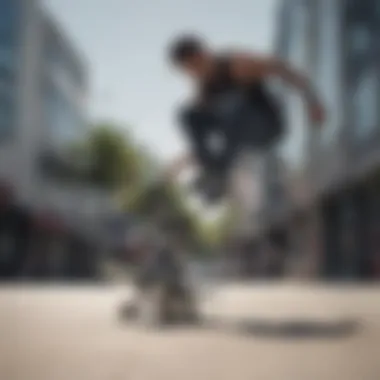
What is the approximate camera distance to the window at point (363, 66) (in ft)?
8.04

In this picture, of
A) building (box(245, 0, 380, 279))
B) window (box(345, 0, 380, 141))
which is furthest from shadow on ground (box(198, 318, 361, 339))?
window (box(345, 0, 380, 141))

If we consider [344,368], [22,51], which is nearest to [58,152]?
[22,51]

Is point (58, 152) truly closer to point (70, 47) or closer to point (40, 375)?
point (70, 47)

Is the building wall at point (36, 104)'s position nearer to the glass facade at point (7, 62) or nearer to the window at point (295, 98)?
the glass facade at point (7, 62)

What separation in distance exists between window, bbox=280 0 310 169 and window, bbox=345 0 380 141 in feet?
0.50

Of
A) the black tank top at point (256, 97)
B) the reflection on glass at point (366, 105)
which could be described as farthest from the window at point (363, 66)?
the black tank top at point (256, 97)

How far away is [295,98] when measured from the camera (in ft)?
7.77

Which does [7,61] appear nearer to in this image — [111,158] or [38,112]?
[38,112]

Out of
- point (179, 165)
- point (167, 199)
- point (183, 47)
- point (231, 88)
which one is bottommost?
point (167, 199)

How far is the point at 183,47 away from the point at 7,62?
1.68 feet

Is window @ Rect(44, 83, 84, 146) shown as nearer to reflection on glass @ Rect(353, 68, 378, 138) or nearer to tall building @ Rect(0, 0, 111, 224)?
tall building @ Rect(0, 0, 111, 224)

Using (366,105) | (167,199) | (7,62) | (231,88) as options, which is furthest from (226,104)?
(7,62)

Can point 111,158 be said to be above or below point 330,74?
below

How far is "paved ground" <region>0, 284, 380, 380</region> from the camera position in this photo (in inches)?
92.4
